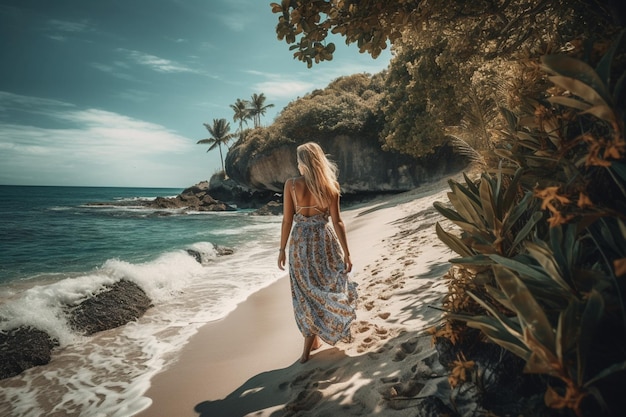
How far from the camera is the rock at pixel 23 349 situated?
3.95 meters

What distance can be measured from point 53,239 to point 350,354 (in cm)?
1794

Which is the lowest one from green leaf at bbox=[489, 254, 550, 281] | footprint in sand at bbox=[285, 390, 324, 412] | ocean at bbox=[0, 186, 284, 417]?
ocean at bbox=[0, 186, 284, 417]

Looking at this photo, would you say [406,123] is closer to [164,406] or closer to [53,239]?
[164,406]

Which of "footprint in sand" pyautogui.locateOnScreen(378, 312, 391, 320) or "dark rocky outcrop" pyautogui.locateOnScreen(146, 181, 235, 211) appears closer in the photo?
"footprint in sand" pyautogui.locateOnScreen(378, 312, 391, 320)

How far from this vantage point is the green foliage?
979 millimetres

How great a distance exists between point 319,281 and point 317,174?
114 centimetres

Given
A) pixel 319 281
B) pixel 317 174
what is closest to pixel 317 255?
pixel 319 281

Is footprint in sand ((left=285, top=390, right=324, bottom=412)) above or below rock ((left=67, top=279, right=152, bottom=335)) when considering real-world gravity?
above

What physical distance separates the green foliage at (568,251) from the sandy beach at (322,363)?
558 mm

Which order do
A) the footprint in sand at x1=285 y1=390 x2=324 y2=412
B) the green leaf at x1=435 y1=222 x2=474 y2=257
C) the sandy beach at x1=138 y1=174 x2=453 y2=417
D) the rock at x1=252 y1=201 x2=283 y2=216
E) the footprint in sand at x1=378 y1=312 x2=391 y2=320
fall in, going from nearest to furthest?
the green leaf at x1=435 y1=222 x2=474 y2=257
the sandy beach at x1=138 y1=174 x2=453 y2=417
the footprint in sand at x1=285 y1=390 x2=324 y2=412
the footprint in sand at x1=378 y1=312 x2=391 y2=320
the rock at x1=252 y1=201 x2=283 y2=216

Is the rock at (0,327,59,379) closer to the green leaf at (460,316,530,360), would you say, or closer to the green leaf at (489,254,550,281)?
the green leaf at (460,316,530,360)

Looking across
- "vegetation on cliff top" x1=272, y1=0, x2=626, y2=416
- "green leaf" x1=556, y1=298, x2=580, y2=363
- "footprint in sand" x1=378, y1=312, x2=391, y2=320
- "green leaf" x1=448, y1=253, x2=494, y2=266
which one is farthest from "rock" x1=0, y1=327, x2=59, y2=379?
"green leaf" x1=556, y1=298, x2=580, y2=363

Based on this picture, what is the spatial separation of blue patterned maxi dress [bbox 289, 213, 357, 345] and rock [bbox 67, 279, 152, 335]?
3653mm

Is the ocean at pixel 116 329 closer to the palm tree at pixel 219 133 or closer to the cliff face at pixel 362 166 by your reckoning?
the cliff face at pixel 362 166
